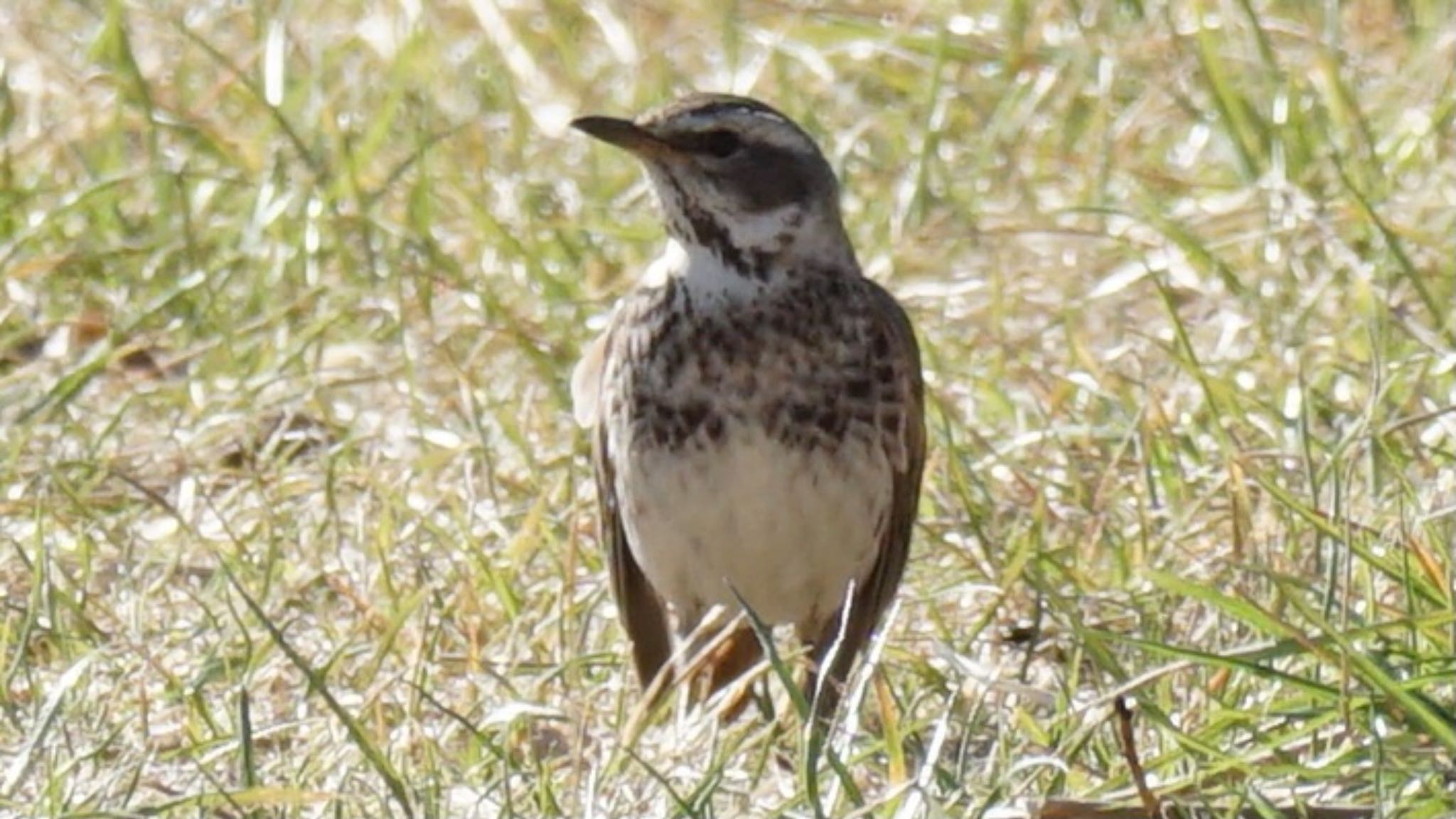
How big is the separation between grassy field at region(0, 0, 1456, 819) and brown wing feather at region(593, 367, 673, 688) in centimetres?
8

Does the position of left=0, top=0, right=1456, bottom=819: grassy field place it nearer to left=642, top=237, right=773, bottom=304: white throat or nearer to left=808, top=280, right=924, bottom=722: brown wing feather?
left=808, top=280, right=924, bottom=722: brown wing feather

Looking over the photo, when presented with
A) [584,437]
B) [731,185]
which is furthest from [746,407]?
[584,437]

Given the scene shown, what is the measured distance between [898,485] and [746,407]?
0.36 meters

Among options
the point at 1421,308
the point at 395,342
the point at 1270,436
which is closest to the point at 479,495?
the point at 395,342

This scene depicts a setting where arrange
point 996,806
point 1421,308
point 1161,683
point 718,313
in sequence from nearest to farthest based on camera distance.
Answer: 1. point 996,806
2. point 1161,683
3. point 718,313
4. point 1421,308

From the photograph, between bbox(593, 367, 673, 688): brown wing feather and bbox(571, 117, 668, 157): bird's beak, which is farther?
bbox(593, 367, 673, 688): brown wing feather

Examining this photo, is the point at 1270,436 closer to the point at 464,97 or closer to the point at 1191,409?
the point at 1191,409

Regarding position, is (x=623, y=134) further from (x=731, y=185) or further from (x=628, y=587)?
(x=628, y=587)

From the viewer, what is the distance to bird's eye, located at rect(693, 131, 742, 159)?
21.4 ft

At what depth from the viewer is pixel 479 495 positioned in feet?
24.3

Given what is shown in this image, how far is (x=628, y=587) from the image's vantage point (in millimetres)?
6586

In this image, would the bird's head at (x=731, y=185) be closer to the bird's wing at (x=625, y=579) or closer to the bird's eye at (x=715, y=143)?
the bird's eye at (x=715, y=143)

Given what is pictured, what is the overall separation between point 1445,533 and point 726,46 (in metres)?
3.90

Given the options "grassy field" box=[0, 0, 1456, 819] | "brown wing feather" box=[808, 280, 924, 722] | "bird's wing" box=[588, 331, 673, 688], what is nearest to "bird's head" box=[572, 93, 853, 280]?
"brown wing feather" box=[808, 280, 924, 722]
